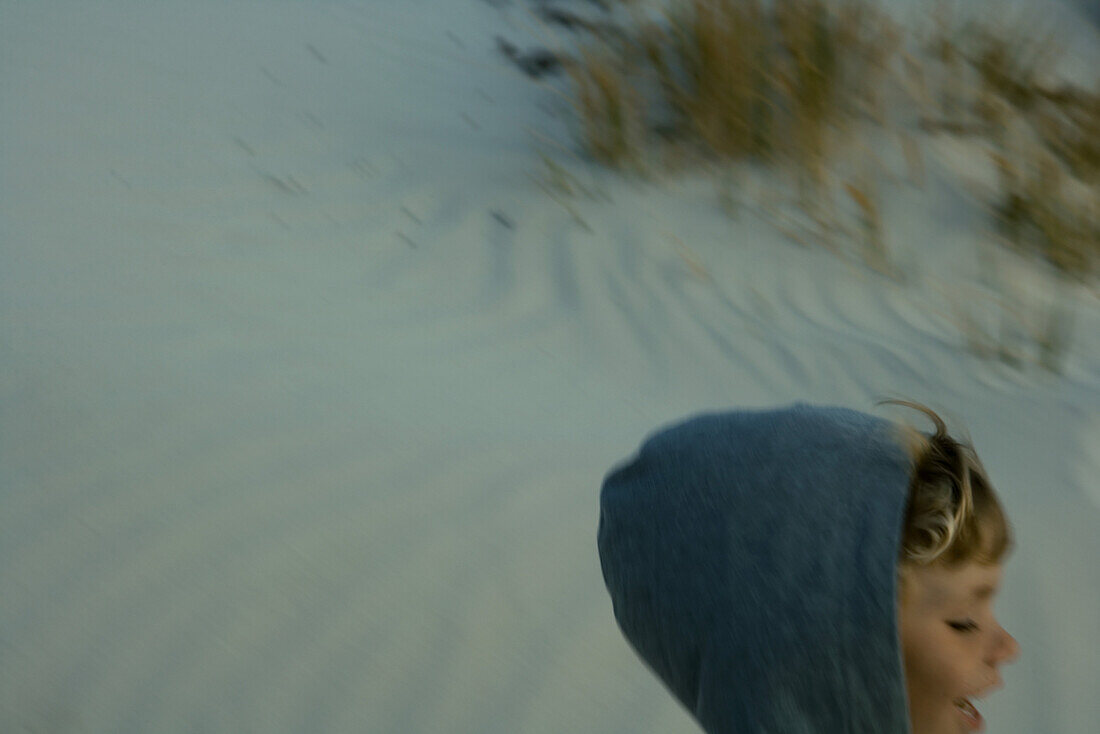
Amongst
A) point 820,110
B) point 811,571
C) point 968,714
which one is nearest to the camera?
point 811,571

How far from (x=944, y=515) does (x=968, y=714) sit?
0.66ft

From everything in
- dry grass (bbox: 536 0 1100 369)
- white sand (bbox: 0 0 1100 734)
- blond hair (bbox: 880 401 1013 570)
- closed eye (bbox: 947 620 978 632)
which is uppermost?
blond hair (bbox: 880 401 1013 570)

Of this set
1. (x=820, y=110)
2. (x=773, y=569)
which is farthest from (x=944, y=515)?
(x=820, y=110)

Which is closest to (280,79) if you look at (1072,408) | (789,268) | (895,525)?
(789,268)

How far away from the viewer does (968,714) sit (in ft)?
3.89

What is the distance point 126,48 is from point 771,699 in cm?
520

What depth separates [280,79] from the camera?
5516 millimetres

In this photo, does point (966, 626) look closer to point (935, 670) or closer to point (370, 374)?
point (935, 670)

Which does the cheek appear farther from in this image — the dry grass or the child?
the dry grass

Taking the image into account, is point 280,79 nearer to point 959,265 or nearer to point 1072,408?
point 959,265

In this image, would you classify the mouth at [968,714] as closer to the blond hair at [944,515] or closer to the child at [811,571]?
the child at [811,571]

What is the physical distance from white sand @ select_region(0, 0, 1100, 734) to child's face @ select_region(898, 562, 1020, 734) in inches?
53.8

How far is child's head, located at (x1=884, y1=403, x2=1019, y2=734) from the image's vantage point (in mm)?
1141

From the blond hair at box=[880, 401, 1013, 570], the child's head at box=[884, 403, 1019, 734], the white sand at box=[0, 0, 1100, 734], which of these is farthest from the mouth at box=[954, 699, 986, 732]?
the white sand at box=[0, 0, 1100, 734]
